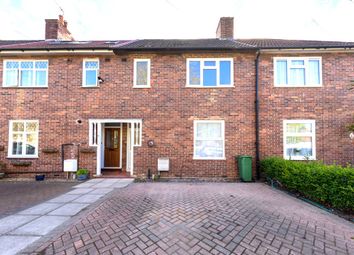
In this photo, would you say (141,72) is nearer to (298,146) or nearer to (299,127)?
(299,127)

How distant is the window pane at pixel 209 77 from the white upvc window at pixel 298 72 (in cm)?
286

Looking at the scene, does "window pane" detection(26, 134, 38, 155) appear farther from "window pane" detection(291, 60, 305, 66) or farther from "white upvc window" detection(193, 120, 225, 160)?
"window pane" detection(291, 60, 305, 66)

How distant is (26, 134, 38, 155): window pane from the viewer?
798 centimetres

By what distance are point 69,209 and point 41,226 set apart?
863mm

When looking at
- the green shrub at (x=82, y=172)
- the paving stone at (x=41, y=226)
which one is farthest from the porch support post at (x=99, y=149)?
the paving stone at (x=41, y=226)

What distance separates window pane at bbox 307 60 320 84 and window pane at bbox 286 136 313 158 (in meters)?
2.61

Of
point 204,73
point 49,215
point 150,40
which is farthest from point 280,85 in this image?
point 49,215

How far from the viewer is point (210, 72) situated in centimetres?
817

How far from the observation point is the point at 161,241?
9.29ft

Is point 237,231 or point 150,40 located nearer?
point 237,231

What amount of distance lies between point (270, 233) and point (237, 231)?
1.89ft

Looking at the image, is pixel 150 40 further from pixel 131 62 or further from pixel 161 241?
pixel 161 241

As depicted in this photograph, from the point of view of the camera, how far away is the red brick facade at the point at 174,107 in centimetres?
784

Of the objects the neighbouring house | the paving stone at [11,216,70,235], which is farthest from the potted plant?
the paving stone at [11,216,70,235]
